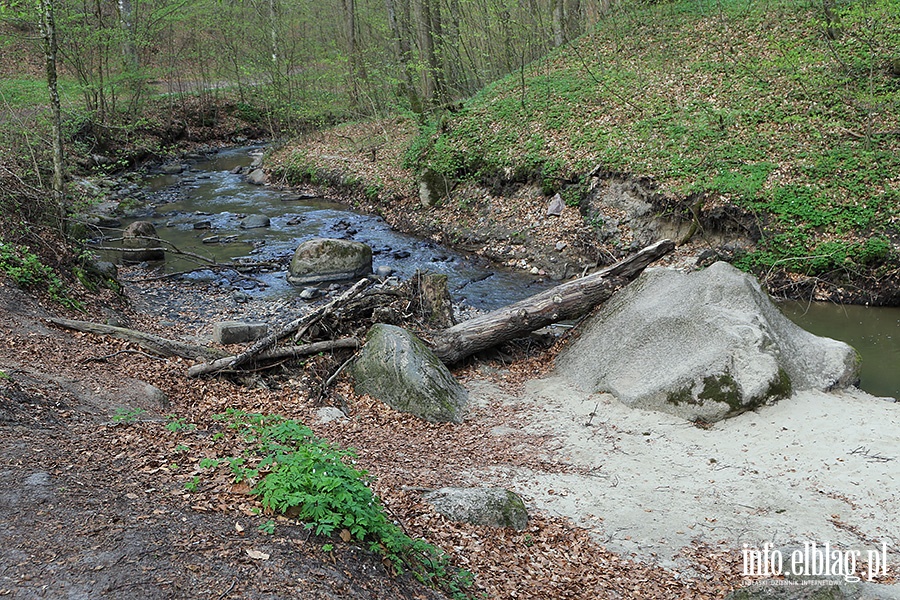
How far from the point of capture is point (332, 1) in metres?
29.9

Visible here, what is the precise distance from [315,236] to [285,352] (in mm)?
9544

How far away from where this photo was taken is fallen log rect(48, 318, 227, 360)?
329 inches

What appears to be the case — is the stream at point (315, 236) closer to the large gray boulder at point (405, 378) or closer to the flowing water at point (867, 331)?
the flowing water at point (867, 331)

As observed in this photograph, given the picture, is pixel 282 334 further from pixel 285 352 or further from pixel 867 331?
pixel 867 331

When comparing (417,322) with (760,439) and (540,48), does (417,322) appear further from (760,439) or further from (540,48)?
(540,48)

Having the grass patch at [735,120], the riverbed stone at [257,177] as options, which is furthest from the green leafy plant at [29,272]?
the riverbed stone at [257,177]

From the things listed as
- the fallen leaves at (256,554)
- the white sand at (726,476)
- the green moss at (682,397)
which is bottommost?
the white sand at (726,476)

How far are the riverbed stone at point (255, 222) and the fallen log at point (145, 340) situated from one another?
10.3m

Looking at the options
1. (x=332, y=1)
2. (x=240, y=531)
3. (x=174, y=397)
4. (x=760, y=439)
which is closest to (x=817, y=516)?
(x=760, y=439)

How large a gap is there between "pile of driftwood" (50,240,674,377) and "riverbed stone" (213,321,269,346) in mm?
909

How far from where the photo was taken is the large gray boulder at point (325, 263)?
47.7 feet

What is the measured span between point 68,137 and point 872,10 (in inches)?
868

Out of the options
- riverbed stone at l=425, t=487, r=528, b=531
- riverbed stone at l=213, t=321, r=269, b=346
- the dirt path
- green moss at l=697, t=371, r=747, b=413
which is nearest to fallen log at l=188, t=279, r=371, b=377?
riverbed stone at l=213, t=321, r=269, b=346

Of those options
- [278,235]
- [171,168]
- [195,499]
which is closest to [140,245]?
[278,235]
